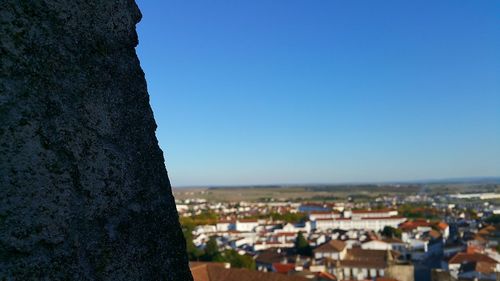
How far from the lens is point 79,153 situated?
3.93 feet

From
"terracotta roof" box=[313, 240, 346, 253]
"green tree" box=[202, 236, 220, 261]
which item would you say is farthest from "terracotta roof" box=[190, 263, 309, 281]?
"terracotta roof" box=[313, 240, 346, 253]

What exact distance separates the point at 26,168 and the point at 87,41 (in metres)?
0.36

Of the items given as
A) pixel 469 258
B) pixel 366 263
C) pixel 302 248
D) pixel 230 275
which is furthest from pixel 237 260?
pixel 230 275

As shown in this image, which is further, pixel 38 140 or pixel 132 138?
pixel 132 138

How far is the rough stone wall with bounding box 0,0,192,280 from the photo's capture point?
1077 millimetres

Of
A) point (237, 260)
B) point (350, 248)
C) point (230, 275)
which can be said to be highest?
point (230, 275)

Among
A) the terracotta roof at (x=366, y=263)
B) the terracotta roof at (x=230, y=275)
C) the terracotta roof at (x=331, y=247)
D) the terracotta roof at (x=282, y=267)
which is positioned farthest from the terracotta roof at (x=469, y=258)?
the terracotta roof at (x=230, y=275)

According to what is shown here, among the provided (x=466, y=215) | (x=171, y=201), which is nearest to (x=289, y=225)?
(x=466, y=215)

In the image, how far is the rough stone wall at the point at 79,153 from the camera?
1077mm

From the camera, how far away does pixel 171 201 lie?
145 centimetres

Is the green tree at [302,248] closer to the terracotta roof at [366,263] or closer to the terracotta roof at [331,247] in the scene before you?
the terracotta roof at [331,247]

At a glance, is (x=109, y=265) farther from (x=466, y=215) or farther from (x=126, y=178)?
(x=466, y=215)

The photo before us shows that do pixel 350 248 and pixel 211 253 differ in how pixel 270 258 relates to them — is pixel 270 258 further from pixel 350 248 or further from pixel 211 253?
pixel 350 248

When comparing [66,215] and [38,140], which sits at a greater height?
[38,140]
